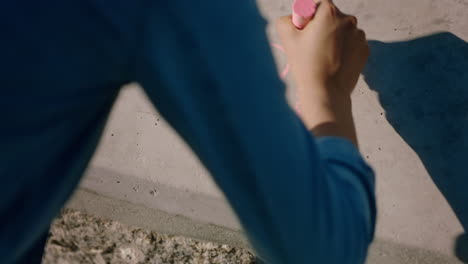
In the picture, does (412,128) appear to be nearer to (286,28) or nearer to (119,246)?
(286,28)

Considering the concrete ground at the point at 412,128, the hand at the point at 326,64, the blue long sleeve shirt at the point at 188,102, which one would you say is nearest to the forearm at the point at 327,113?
the hand at the point at 326,64

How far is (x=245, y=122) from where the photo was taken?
37 cm

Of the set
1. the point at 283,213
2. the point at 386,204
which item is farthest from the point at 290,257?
the point at 386,204

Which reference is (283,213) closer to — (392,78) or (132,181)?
(392,78)

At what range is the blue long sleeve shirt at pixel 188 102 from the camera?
0.35 meters

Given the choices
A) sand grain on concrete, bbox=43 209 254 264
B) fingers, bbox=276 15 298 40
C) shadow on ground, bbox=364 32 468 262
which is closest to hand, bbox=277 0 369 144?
fingers, bbox=276 15 298 40

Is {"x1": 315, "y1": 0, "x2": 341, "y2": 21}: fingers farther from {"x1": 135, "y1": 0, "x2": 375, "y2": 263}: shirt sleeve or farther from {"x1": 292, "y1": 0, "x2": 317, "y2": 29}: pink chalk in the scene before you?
{"x1": 135, "y1": 0, "x2": 375, "y2": 263}: shirt sleeve

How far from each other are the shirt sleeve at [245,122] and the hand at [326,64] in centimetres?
19

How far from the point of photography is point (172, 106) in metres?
0.39

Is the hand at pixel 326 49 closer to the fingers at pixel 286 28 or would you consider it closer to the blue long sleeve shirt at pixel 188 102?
the fingers at pixel 286 28

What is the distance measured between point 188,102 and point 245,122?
1.8 inches

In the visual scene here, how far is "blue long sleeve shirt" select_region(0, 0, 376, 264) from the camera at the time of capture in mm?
354

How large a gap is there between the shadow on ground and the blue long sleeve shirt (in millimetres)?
614

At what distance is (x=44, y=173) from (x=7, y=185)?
0.13 ft
